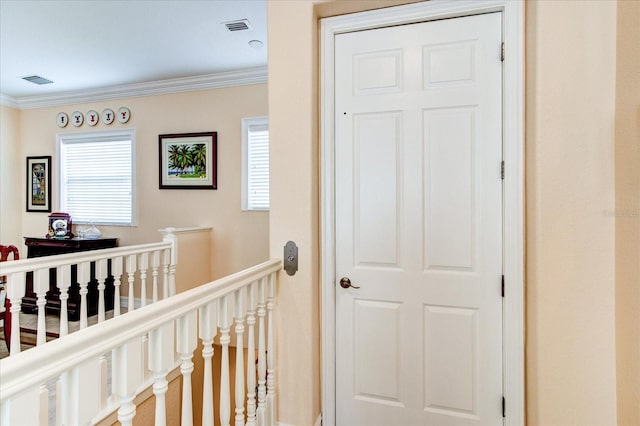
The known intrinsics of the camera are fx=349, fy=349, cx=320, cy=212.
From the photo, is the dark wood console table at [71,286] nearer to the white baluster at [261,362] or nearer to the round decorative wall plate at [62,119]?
the round decorative wall plate at [62,119]

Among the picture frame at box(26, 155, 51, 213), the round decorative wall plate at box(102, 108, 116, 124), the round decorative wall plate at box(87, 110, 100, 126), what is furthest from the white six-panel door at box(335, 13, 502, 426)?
the picture frame at box(26, 155, 51, 213)

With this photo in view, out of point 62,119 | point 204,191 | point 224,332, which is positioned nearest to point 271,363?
point 224,332

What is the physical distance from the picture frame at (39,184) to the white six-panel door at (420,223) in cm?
480

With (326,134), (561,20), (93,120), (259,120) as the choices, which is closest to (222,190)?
(259,120)

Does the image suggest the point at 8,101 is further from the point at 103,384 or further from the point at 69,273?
the point at 103,384

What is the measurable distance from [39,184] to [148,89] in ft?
7.11

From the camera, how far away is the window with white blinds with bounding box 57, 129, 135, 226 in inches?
175

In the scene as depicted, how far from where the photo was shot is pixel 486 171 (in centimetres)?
163

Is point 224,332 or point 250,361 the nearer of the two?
point 224,332

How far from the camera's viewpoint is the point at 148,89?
4.25 meters

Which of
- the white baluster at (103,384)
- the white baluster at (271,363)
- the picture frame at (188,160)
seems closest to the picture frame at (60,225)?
the picture frame at (188,160)

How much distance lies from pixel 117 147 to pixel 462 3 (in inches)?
170

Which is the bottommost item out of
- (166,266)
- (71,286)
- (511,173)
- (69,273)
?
(71,286)

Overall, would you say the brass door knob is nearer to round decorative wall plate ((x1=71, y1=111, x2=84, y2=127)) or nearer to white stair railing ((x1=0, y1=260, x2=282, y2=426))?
white stair railing ((x1=0, y1=260, x2=282, y2=426))
